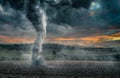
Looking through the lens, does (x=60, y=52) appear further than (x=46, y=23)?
Yes

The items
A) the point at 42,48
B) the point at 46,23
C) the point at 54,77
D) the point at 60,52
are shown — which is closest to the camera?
the point at 54,77

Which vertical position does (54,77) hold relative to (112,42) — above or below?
below

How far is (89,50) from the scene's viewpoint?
108 metres

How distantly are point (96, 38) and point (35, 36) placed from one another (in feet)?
66.3

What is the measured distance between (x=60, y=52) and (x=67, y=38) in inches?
455

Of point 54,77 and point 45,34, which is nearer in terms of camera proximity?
point 54,77

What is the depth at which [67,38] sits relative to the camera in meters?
102

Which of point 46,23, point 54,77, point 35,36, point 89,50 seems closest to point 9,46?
point 35,36

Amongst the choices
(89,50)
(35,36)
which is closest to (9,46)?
(35,36)

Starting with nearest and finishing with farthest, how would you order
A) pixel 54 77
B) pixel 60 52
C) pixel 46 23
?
1. pixel 54 77
2. pixel 46 23
3. pixel 60 52

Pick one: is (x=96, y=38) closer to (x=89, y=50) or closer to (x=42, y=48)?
(x=89, y=50)

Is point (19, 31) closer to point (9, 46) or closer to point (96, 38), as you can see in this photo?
point (9, 46)

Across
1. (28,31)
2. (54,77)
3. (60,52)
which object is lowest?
(54,77)

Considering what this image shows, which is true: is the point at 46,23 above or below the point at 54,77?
above
